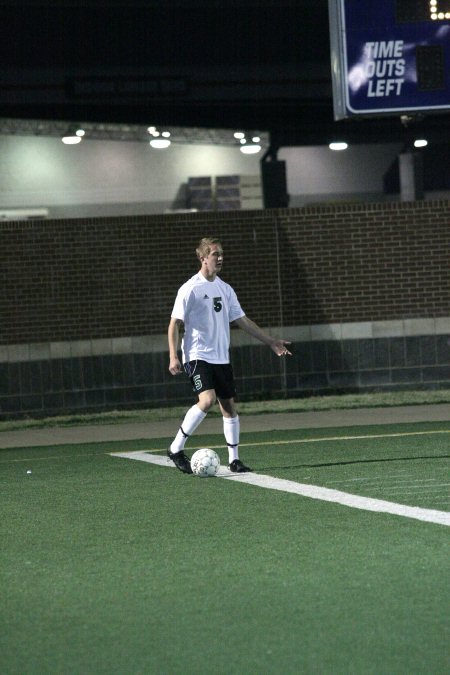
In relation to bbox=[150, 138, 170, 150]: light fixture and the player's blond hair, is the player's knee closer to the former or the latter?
the player's blond hair

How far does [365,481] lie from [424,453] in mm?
2168

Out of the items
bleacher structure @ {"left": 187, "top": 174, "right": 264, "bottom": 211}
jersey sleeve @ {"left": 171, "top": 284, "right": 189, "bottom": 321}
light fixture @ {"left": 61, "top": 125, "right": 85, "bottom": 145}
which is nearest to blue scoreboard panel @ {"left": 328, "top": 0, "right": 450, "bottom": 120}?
jersey sleeve @ {"left": 171, "top": 284, "right": 189, "bottom": 321}

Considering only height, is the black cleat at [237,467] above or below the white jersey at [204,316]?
below

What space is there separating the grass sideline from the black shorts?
6.58m

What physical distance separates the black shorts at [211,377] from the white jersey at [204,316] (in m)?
0.05

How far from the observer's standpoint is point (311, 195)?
1633 inches

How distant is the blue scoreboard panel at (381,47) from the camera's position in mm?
15781

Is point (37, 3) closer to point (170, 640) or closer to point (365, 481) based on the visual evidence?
point (365, 481)

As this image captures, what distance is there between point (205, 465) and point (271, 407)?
7679 mm

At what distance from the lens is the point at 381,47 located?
1582 centimetres

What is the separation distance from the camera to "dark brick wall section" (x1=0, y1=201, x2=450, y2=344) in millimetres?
19125

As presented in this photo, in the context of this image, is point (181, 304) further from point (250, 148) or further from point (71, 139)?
point (250, 148)

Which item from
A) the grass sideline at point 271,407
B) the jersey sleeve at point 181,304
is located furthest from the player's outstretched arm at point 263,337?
the grass sideline at point 271,407

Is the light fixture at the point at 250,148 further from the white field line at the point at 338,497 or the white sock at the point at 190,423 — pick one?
the white sock at the point at 190,423
